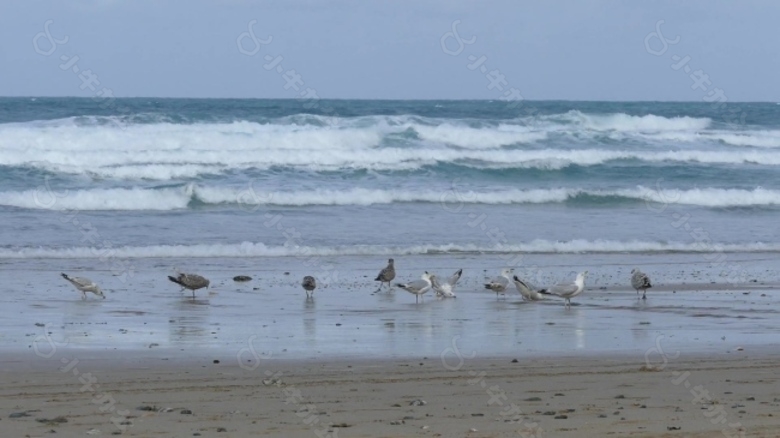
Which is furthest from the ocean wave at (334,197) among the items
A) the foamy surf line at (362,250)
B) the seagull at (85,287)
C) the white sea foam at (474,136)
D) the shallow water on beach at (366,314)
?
the white sea foam at (474,136)

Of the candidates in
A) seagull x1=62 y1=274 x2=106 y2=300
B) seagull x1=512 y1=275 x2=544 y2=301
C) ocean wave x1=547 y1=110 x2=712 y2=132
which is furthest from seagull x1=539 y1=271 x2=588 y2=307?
ocean wave x1=547 y1=110 x2=712 y2=132

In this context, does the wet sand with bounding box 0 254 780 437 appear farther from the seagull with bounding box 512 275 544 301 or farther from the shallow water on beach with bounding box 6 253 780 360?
the seagull with bounding box 512 275 544 301

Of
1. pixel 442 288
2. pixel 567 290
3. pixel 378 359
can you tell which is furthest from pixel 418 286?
pixel 378 359

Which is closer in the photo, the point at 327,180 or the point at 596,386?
the point at 596,386

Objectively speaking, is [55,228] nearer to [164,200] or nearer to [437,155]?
[164,200]

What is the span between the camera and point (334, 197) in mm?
21875

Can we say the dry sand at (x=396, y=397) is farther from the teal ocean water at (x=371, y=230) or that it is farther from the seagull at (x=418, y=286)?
the seagull at (x=418, y=286)

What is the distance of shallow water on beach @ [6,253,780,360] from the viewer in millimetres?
8453

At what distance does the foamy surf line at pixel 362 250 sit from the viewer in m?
15.0

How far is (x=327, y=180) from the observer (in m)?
25.4

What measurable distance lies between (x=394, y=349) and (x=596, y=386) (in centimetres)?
191

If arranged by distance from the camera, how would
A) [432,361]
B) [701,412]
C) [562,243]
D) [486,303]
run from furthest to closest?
[562,243]
[486,303]
[432,361]
[701,412]

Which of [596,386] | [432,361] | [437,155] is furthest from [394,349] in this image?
[437,155]

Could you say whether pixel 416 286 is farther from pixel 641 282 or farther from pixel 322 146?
pixel 322 146
